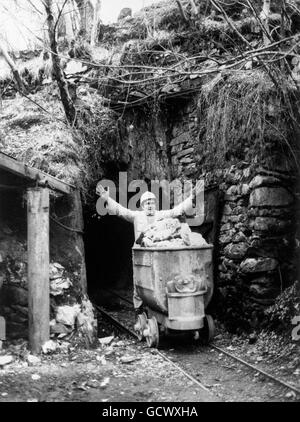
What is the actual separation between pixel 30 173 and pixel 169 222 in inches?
97.8

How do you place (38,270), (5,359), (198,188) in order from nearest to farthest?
(5,359) → (38,270) → (198,188)

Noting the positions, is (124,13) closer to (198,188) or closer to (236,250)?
(198,188)

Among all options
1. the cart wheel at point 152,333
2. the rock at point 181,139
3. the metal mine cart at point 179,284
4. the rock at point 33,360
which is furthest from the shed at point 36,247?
the rock at point 181,139

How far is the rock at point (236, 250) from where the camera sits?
741 cm

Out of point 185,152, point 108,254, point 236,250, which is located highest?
point 185,152

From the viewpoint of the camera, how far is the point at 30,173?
20.6ft

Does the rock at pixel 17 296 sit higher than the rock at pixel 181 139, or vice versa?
the rock at pixel 181 139

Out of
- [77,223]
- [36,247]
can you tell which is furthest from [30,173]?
[77,223]

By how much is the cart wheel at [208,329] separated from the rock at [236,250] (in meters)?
1.22

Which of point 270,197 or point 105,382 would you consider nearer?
point 105,382

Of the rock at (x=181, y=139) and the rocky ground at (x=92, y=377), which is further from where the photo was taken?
the rock at (x=181, y=139)

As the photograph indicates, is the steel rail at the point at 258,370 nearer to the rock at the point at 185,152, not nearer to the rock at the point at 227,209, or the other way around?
the rock at the point at 227,209

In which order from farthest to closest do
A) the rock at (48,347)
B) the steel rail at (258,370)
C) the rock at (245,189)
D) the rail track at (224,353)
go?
the rock at (245,189), the rock at (48,347), the rail track at (224,353), the steel rail at (258,370)

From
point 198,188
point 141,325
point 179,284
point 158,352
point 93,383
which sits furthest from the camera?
point 198,188
